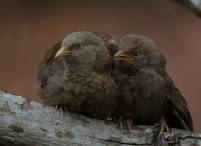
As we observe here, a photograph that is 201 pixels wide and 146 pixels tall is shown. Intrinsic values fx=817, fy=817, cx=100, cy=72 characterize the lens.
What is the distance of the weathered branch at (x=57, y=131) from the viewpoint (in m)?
4.44

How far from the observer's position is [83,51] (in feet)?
15.1

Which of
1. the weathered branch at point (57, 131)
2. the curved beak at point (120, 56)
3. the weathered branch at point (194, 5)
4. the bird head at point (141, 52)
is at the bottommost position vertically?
the weathered branch at point (57, 131)

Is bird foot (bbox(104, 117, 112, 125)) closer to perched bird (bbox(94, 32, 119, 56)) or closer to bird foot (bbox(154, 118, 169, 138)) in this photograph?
bird foot (bbox(154, 118, 169, 138))

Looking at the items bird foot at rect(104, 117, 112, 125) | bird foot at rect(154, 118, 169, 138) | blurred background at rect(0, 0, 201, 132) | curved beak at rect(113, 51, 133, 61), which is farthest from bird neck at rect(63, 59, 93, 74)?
blurred background at rect(0, 0, 201, 132)

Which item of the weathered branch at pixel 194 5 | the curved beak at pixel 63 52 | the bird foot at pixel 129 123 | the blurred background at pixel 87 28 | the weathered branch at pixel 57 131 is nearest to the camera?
the weathered branch at pixel 57 131

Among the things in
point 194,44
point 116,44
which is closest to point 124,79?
point 116,44

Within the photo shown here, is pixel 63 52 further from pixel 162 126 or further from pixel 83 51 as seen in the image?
pixel 162 126

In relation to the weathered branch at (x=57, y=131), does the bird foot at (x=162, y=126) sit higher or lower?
higher

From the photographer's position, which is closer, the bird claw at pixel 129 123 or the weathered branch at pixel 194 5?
the bird claw at pixel 129 123

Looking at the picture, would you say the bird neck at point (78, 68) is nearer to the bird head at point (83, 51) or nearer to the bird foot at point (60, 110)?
the bird head at point (83, 51)

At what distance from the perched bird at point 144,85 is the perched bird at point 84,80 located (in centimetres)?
8

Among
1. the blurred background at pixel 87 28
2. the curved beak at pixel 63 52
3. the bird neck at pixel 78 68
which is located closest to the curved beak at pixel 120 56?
the bird neck at pixel 78 68

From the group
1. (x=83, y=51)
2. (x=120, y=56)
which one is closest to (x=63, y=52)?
(x=83, y=51)

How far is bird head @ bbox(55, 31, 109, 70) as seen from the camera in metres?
4.58
